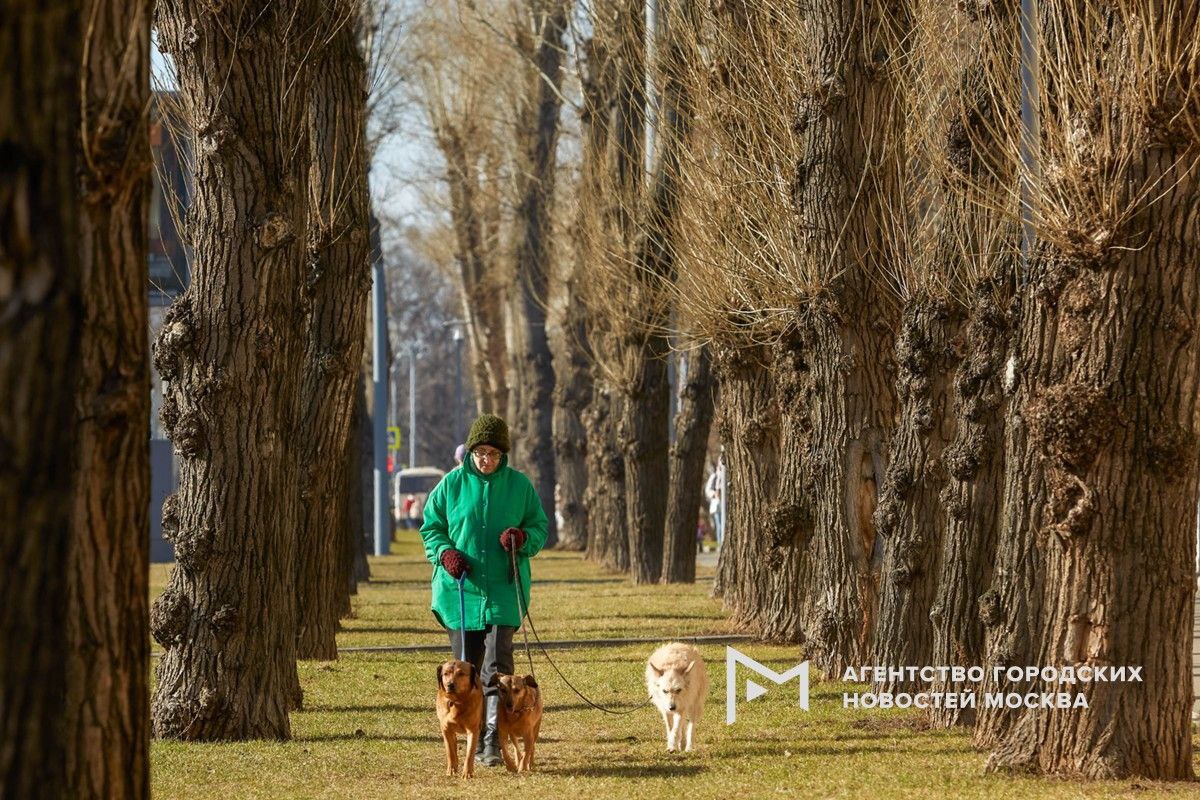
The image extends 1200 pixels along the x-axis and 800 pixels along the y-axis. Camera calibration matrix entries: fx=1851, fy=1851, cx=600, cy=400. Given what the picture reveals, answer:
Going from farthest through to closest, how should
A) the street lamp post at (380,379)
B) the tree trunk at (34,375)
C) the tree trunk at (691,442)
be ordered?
the street lamp post at (380,379), the tree trunk at (691,442), the tree trunk at (34,375)

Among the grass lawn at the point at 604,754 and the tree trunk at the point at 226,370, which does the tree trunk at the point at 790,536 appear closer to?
the grass lawn at the point at 604,754

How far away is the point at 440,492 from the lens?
10.2 metres

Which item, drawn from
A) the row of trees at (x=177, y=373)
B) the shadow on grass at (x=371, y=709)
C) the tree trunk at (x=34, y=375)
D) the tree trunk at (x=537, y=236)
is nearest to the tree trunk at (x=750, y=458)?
the row of trees at (x=177, y=373)

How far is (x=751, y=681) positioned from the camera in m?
13.8

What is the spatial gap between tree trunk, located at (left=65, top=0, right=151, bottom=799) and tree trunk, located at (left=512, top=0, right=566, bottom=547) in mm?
27228

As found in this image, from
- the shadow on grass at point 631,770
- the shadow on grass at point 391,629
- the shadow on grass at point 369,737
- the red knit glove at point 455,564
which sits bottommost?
the shadow on grass at point 369,737

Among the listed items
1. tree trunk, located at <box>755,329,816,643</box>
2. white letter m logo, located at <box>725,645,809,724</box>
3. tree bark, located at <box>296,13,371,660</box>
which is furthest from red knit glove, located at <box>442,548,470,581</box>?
tree trunk, located at <box>755,329,816,643</box>

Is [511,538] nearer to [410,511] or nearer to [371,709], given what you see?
[371,709]

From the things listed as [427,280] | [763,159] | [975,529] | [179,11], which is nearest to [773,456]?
[763,159]

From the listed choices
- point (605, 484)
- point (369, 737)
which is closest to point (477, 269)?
point (605, 484)

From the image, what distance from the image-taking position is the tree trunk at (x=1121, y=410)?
28.6 feet

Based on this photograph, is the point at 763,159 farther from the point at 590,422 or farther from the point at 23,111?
the point at 590,422

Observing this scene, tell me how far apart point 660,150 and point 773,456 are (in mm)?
5103

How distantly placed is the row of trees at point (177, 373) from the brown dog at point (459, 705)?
1975 millimetres
